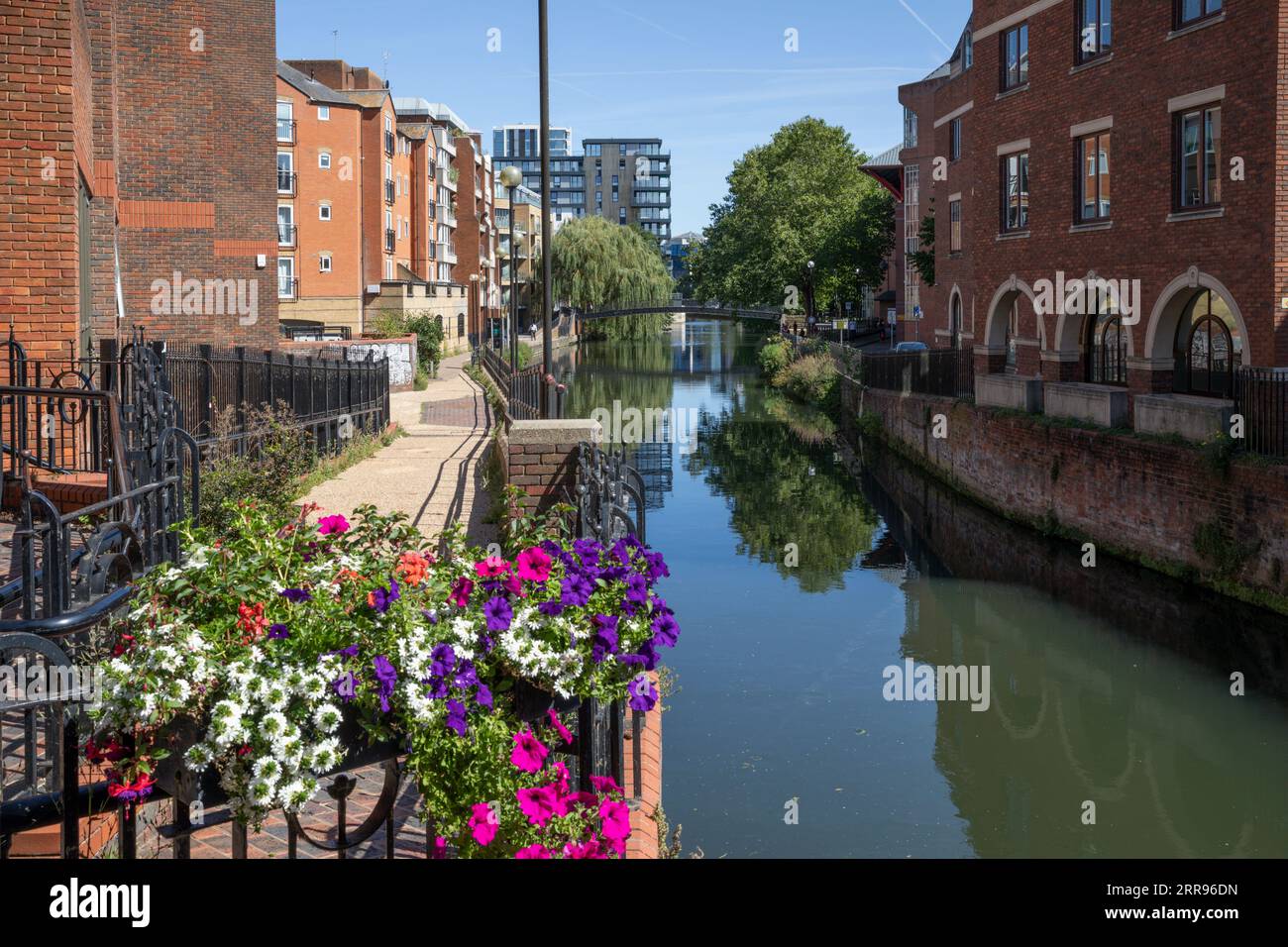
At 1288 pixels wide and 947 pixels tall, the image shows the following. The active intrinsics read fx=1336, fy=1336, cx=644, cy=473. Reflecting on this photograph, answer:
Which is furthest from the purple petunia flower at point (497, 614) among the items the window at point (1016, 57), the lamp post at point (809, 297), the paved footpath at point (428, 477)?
the lamp post at point (809, 297)

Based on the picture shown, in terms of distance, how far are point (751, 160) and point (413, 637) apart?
297 ft

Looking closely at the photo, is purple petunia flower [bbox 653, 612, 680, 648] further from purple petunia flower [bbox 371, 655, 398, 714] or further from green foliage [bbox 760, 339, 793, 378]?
green foliage [bbox 760, 339, 793, 378]

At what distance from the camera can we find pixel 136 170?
23.0m

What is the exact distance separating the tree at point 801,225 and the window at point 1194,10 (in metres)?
51.4

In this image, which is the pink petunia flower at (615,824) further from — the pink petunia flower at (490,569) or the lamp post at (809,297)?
the lamp post at (809,297)

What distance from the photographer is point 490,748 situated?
4.12 meters

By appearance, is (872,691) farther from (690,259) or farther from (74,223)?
(690,259)

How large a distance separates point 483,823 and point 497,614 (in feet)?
2.08

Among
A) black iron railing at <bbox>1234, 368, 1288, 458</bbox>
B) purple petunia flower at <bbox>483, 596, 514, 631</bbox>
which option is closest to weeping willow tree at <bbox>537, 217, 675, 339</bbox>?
black iron railing at <bbox>1234, 368, 1288, 458</bbox>

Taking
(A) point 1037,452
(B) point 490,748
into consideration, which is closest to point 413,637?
(B) point 490,748

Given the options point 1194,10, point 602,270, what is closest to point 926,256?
point 1194,10

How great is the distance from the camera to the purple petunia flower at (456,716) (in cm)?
398

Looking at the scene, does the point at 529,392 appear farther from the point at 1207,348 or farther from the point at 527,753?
the point at 527,753
